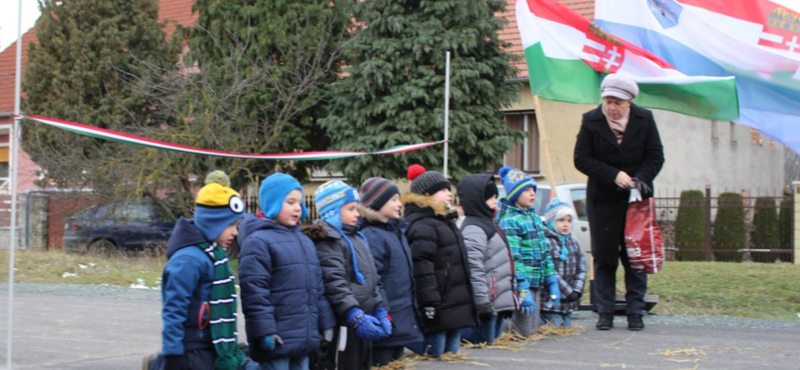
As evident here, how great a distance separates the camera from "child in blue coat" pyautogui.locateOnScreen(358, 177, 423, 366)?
250 inches

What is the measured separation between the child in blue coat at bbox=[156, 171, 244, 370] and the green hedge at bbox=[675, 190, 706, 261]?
17141 mm

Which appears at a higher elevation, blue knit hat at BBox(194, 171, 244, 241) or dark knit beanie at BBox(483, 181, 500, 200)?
dark knit beanie at BBox(483, 181, 500, 200)

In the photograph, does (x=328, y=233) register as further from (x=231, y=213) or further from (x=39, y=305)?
(x=39, y=305)

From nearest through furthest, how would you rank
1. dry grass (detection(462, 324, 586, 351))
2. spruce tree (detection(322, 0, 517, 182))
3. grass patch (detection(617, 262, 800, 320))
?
dry grass (detection(462, 324, 586, 351)) < grass patch (detection(617, 262, 800, 320)) < spruce tree (detection(322, 0, 517, 182))

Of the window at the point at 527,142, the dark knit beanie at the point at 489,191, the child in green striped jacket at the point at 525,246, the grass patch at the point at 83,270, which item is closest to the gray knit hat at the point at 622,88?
the child in green striped jacket at the point at 525,246

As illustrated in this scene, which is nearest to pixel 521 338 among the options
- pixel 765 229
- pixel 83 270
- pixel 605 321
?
pixel 605 321

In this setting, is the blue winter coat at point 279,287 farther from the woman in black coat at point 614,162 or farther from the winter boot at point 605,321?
the winter boot at point 605,321

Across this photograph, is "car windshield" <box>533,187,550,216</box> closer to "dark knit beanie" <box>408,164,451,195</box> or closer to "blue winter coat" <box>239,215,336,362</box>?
"dark knit beanie" <box>408,164,451,195</box>

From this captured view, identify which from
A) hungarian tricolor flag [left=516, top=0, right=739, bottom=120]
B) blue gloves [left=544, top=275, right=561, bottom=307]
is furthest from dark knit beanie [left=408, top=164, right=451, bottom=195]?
hungarian tricolor flag [left=516, top=0, right=739, bottom=120]

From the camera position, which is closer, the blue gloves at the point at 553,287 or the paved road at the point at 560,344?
the paved road at the point at 560,344

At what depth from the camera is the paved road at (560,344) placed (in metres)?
6.67

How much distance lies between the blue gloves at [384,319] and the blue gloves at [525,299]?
1.83 m

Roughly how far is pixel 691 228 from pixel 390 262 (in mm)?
15561

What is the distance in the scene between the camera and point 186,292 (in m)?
4.68
